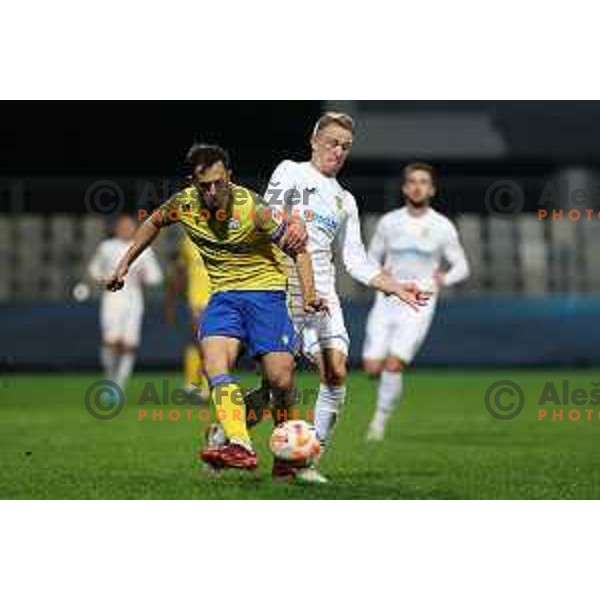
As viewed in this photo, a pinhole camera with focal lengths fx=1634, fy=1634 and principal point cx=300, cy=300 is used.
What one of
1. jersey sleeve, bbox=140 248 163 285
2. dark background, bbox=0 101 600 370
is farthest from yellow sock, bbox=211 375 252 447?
dark background, bbox=0 101 600 370

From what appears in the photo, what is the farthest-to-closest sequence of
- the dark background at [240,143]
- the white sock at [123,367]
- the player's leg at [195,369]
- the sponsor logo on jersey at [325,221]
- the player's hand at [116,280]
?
the dark background at [240,143] → the white sock at [123,367] → the player's leg at [195,369] → the sponsor logo on jersey at [325,221] → the player's hand at [116,280]

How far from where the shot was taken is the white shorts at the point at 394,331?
41.3 feet

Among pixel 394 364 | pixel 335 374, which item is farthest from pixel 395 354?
pixel 335 374

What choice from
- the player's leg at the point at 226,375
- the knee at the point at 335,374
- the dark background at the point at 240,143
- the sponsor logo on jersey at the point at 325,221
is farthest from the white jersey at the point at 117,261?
the player's leg at the point at 226,375

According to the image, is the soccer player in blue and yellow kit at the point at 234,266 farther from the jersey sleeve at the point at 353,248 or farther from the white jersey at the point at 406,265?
the white jersey at the point at 406,265

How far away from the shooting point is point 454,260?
1282 centimetres

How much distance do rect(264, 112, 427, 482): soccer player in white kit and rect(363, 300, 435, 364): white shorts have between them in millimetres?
3419

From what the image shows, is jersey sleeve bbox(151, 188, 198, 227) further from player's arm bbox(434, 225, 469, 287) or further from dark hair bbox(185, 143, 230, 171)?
player's arm bbox(434, 225, 469, 287)

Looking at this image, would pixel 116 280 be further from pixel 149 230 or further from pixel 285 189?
pixel 285 189

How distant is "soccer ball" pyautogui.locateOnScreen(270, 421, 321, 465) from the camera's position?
328 inches

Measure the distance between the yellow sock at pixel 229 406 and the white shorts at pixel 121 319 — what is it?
10.0 m

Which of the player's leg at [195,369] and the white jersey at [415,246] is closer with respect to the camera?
the white jersey at [415,246]
